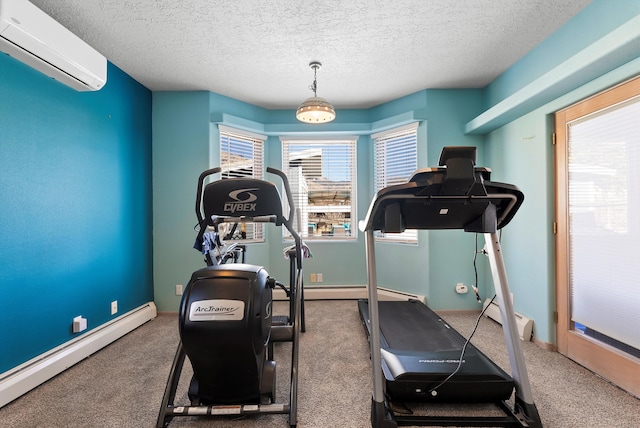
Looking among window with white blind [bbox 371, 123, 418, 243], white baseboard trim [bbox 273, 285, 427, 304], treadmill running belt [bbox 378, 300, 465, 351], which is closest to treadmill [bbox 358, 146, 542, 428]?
treadmill running belt [bbox 378, 300, 465, 351]

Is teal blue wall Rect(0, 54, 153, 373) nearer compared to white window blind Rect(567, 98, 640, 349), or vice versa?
white window blind Rect(567, 98, 640, 349)

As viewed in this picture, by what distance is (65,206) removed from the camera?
2.30 meters

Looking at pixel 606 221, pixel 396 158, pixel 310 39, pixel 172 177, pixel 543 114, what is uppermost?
pixel 310 39

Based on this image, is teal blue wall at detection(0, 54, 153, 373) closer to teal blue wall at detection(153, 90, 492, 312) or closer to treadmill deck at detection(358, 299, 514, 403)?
teal blue wall at detection(153, 90, 492, 312)

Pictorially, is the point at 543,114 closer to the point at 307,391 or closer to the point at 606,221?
the point at 606,221

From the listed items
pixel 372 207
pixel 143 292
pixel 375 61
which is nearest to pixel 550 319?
pixel 372 207

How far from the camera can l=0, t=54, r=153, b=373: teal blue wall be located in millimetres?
1911

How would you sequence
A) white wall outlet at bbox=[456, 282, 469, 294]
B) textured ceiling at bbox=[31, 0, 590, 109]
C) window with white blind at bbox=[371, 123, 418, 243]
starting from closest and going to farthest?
textured ceiling at bbox=[31, 0, 590, 109], white wall outlet at bbox=[456, 282, 469, 294], window with white blind at bbox=[371, 123, 418, 243]

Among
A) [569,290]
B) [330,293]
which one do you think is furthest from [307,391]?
[569,290]

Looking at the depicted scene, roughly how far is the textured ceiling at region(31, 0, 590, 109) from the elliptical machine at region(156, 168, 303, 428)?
4.75 ft

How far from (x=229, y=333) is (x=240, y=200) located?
2.40 ft

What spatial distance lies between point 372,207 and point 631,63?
1.94 meters

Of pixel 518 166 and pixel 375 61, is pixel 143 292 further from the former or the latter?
pixel 518 166

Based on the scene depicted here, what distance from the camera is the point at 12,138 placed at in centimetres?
192
